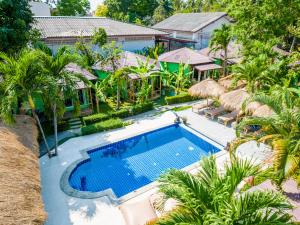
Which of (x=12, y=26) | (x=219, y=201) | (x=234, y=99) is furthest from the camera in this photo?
(x=234, y=99)

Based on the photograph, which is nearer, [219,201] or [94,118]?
[219,201]

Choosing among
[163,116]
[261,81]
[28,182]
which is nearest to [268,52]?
[261,81]

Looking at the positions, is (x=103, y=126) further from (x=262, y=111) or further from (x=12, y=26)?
(x=262, y=111)

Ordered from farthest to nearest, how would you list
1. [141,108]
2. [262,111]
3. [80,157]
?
[141,108], [80,157], [262,111]

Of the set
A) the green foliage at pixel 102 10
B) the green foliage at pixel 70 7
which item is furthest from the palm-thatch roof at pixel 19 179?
the green foliage at pixel 102 10

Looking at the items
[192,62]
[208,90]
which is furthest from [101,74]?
[208,90]

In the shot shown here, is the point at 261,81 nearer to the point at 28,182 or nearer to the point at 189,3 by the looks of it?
the point at 28,182

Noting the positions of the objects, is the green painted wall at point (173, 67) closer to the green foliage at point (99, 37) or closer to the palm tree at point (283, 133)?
the green foliage at point (99, 37)
